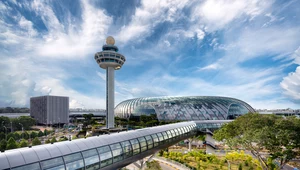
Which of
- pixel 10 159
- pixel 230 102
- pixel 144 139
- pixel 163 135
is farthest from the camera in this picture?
pixel 230 102

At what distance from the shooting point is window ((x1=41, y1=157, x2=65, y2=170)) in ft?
45.1

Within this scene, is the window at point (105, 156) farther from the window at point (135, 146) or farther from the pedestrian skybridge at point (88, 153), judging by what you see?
the window at point (135, 146)

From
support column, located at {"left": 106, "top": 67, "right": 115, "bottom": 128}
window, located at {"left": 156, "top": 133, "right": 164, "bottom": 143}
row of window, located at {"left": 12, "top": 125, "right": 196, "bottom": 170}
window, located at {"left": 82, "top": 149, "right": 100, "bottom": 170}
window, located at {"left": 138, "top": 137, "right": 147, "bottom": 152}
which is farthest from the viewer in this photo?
support column, located at {"left": 106, "top": 67, "right": 115, "bottom": 128}

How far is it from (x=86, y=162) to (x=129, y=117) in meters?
84.0

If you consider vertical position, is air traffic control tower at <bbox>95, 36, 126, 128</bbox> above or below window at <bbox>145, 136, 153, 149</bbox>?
above

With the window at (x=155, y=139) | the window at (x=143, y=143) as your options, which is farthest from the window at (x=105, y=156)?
the window at (x=155, y=139)

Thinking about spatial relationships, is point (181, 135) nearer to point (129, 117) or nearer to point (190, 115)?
point (190, 115)

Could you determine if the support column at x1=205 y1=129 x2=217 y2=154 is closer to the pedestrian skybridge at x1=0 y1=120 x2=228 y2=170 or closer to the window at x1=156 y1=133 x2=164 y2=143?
the window at x1=156 y1=133 x2=164 y2=143

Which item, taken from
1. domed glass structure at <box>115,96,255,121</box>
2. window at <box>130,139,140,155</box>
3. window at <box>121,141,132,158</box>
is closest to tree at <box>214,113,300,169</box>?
window at <box>130,139,140,155</box>

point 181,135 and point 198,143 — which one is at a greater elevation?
point 181,135

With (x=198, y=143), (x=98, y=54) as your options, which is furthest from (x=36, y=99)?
(x=198, y=143)

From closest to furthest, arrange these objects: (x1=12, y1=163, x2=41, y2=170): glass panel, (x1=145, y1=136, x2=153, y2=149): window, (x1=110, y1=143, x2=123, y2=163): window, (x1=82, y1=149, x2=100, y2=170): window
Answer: (x1=12, y1=163, x2=41, y2=170): glass panel < (x1=82, y1=149, x2=100, y2=170): window < (x1=110, y1=143, x2=123, y2=163): window < (x1=145, y1=136, x2=153, y2=149): window

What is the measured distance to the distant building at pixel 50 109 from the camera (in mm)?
119681

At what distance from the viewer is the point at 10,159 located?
12492mm
